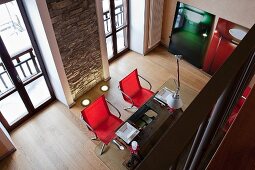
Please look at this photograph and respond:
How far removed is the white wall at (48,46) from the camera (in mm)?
3544

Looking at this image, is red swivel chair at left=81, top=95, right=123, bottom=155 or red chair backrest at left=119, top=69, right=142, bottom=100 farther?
red chair backrest at left=119, top=69, right=142, bottom=100

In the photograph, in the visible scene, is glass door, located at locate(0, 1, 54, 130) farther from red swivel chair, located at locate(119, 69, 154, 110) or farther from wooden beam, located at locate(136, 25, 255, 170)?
Answer: wooden beam, located at locate(136, 25, 255, 170)

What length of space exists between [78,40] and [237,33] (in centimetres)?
319

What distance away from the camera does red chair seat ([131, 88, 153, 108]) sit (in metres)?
4.77

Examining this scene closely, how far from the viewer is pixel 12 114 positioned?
478 cm

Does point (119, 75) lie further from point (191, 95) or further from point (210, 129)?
point (210, 129)

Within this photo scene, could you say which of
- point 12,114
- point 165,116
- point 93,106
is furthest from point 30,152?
point 165,116

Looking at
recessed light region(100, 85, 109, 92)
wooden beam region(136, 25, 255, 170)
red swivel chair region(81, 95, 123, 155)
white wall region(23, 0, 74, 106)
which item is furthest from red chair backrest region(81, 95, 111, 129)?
wooden beam region(136, 25, 255, 170)

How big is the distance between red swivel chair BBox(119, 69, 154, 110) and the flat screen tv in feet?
5.98

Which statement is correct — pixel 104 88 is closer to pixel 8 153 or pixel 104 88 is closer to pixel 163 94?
pixel 163 94

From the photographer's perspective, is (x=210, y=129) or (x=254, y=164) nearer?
(x=210, y=129)

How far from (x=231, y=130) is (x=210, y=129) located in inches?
22.2

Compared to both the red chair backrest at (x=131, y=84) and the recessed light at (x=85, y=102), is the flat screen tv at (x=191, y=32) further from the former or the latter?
the recessed light at (x=85, y=102)

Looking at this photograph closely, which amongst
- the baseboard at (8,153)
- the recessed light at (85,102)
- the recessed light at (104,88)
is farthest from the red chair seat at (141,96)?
the baseboard at (8,153)
